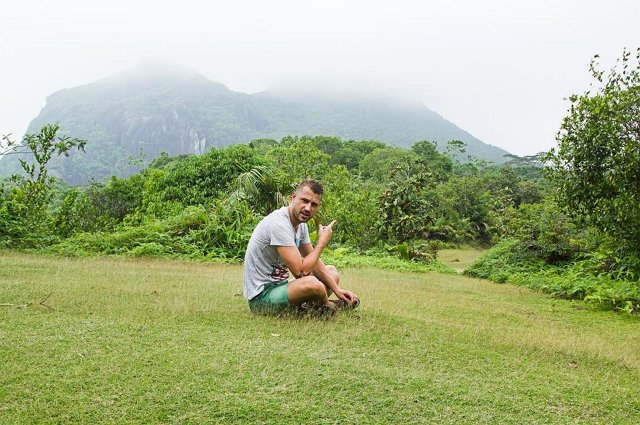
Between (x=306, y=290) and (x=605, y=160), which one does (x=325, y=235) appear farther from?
(x=605, y=160)

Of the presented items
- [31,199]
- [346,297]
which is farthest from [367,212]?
[346,297]

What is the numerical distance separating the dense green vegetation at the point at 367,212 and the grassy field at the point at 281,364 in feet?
9.59

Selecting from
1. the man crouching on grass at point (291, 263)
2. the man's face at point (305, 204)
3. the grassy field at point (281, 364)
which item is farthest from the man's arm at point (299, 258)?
the grassy field at point (281, 364)

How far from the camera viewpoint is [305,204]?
18.7ft

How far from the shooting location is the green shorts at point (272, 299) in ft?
19.2

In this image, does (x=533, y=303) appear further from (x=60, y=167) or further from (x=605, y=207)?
(x=60, y=167)

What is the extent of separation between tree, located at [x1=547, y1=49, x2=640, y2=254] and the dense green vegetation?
18mm

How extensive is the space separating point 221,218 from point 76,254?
4334mm

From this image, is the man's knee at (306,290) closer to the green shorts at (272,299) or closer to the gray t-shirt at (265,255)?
the green shorts at (272,299)

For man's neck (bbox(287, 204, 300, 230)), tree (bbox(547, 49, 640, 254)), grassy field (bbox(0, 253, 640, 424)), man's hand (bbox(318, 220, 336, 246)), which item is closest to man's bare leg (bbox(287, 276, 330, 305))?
Result: grassy field (bbox(0, 253, 640, 424))

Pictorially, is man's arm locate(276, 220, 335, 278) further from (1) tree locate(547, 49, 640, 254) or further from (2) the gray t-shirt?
(1) tree locate(547, 49, 640, 254)

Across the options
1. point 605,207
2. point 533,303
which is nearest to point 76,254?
point 533,303

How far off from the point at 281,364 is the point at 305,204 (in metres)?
1.94

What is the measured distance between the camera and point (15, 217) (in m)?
13.2
